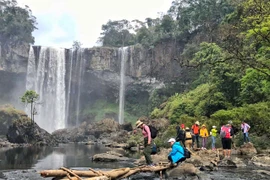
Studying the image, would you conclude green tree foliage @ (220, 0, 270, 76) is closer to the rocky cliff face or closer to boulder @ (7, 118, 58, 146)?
boulder @ (7, 118, 58, 146)

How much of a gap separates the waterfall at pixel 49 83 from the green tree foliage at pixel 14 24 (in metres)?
3.88

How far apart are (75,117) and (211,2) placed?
102 feet

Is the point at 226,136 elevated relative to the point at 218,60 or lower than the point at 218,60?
lower

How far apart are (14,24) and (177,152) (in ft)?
174

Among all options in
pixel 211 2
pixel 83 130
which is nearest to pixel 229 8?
pixel 211 2

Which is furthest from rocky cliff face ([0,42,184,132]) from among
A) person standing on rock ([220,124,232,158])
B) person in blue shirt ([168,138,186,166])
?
person in blue shirt ([168,138,186,166])

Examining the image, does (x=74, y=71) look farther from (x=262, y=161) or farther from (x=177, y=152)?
(x=177, y=152)

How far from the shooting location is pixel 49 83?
5778 centimetres

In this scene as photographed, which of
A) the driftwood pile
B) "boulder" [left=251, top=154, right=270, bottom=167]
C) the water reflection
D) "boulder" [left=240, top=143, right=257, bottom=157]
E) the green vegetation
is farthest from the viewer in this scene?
"boulder" [left=240, top=143, right=257, bottom=157]

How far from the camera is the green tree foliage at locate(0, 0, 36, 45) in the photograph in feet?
186

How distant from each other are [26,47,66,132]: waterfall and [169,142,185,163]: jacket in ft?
159

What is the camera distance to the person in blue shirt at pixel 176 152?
10734 millimetres

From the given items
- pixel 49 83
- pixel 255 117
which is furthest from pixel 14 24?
pixel 255 117

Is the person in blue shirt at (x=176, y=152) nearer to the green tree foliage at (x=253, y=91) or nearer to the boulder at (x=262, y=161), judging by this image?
the boulder at (x=262, y=161)
